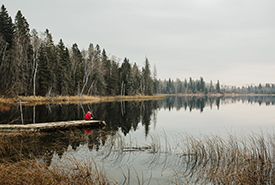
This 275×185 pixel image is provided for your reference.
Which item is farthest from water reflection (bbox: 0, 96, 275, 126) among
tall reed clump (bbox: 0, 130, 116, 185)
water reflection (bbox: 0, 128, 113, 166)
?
tall reed clump (bbox: 0, 130, 116, 185)

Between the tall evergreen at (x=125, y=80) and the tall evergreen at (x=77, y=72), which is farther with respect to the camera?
the tall evergreen at (x=125, y=80)

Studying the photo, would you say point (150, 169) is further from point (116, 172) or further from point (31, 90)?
point (31, 90)

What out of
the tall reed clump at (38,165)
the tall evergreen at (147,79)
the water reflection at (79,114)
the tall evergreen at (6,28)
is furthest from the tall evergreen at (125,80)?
the tall reed clump at (38,165)

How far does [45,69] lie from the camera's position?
1783 inches

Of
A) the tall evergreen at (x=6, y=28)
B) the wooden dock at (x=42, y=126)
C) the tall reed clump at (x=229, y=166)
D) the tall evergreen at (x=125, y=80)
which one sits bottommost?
the tall reed clump at (x=229, y=166)

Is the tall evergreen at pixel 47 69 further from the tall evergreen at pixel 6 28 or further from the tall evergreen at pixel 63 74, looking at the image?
the tall evergreen at pixel 6 28

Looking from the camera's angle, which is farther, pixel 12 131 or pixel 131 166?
pixel 12 131

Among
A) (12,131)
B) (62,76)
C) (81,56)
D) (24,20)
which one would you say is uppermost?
(24,20)

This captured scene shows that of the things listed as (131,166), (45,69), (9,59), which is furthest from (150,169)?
(45,69)

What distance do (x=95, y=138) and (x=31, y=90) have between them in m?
38.4

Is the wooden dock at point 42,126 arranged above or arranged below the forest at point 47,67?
below

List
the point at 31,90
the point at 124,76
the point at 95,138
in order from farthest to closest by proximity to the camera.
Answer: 1. the point at 124,76
2. the point at 31,90
3. the point at 95,138

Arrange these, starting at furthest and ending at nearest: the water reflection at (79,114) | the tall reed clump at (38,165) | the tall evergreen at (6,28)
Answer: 1. the tall evergreen at (6,28)
2. the water reflection at (79,114)
3. the tall reed clump at (38,165)

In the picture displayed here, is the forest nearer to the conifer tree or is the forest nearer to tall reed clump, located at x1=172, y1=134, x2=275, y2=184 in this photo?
the conifer tree
